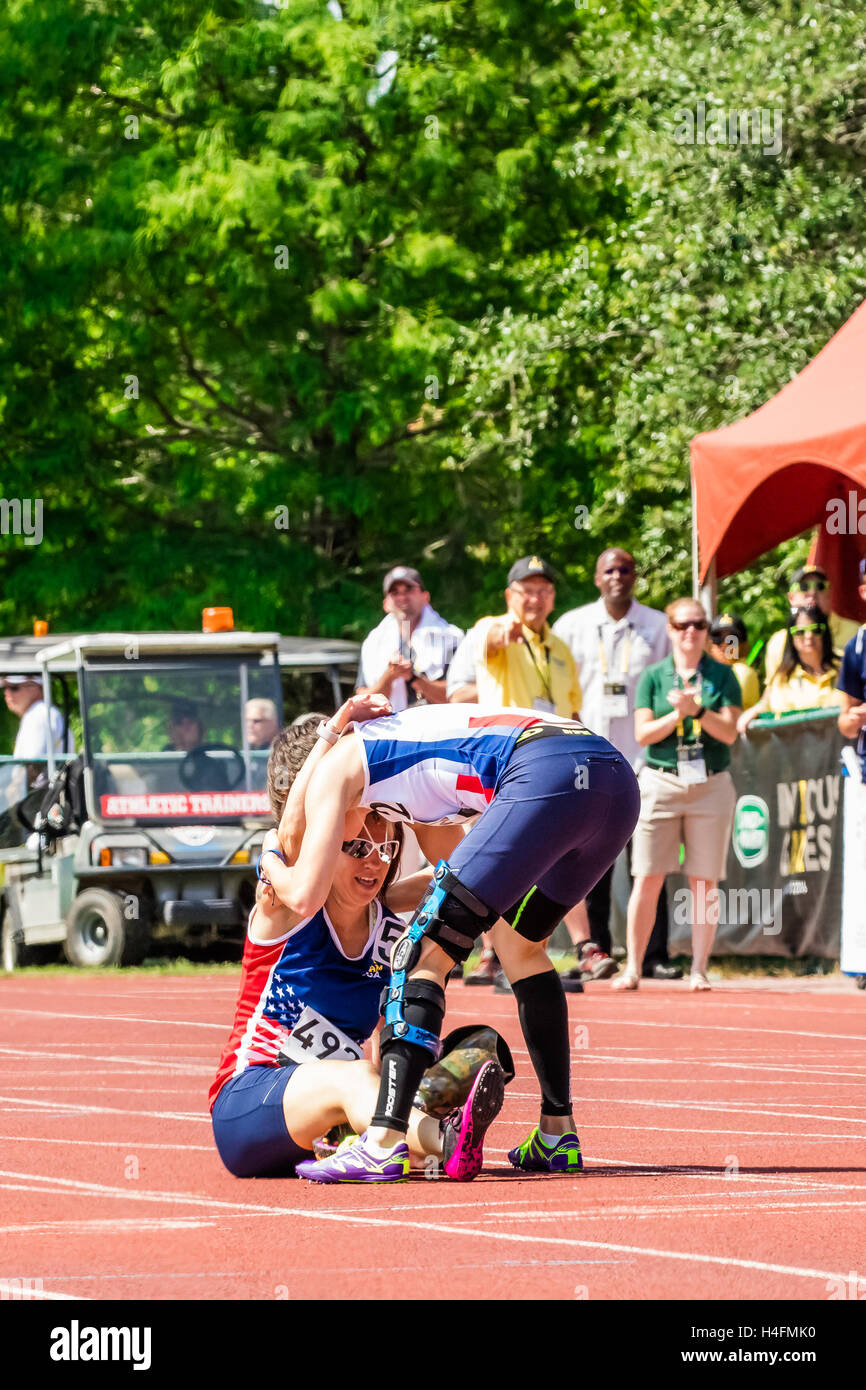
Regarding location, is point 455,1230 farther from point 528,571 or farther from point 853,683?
point 853,683

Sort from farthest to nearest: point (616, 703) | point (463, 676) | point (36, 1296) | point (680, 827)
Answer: point (616, 703)
point (680, 827)
point (463, 676)
point (36, 1296)

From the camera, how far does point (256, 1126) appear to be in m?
6.36

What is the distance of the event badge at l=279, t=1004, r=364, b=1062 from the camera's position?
6.56 meters

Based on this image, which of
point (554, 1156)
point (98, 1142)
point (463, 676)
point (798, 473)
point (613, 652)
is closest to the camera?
point (554, 1156)

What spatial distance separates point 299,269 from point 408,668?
15.5 m

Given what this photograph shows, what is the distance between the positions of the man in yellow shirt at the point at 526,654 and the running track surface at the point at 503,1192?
80.9 inches

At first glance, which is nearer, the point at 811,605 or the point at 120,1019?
the point at 120,1019

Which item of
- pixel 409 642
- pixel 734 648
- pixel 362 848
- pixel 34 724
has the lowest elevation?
pixel 362 848

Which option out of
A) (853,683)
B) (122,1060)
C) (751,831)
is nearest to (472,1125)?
(122,1060)

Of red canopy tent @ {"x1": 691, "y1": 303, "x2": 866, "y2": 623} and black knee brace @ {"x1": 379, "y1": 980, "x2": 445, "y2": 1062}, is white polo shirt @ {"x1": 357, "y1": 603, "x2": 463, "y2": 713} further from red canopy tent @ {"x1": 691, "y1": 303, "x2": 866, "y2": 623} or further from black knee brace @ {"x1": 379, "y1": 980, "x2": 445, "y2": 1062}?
black knee brace @ {"x1": 379, "y1": 980, "x2": 445, "y2": 1062}

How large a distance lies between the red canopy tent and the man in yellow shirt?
1793mm

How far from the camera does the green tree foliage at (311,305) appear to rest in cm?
2538

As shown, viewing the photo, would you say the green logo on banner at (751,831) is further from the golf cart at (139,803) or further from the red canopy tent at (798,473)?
the golf cart at (139,803)

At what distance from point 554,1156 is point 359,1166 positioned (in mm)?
648
